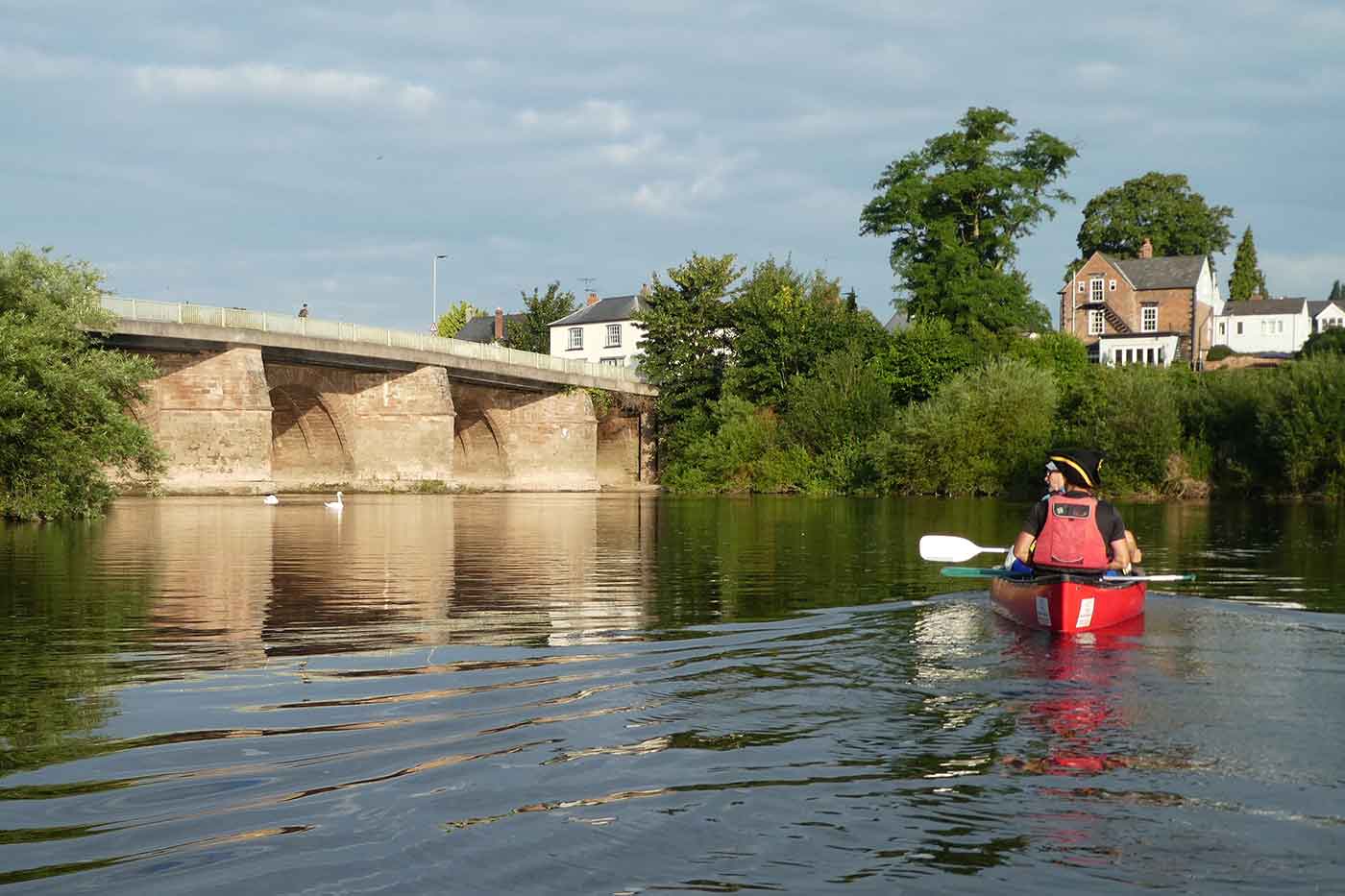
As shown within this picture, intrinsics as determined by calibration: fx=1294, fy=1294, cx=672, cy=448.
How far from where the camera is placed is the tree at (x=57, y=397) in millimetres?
Result: 26344

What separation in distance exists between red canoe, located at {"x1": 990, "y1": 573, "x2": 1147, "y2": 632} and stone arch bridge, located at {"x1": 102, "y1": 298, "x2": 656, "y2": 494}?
25.7 m

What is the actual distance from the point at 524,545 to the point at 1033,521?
42.4 ft

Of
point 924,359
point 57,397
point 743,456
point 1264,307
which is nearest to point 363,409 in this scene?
point 743,456

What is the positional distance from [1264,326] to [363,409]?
73.6 m

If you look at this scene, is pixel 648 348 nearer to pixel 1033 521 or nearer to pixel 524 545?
pixel 524 545

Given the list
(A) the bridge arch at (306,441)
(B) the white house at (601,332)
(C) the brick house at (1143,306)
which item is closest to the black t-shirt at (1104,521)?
(A) the bridge arch at (306,441)

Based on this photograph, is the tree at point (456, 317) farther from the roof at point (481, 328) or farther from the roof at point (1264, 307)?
the roof at point (1264, 307)

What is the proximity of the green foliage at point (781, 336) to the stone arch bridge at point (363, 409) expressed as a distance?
8022 millimetres

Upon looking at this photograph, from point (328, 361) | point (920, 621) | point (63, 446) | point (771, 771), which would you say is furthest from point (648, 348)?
point (771, 771)

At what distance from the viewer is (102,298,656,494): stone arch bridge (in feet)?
148

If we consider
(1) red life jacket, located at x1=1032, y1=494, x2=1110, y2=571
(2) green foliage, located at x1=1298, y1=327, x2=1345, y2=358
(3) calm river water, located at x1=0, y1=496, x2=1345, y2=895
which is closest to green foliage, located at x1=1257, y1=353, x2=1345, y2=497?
(2) green foliage, located at x1=1298, y1=327, x2=1345, y2=358

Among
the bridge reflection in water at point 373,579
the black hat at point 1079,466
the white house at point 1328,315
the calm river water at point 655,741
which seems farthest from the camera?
the white house at point 1328,315

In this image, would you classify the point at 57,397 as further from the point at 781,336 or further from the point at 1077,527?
the point at 781,336

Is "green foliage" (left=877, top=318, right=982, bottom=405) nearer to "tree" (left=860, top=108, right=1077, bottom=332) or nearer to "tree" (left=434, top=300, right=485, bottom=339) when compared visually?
"tree" (left=860, top=108, right=1077, bottom=332)
